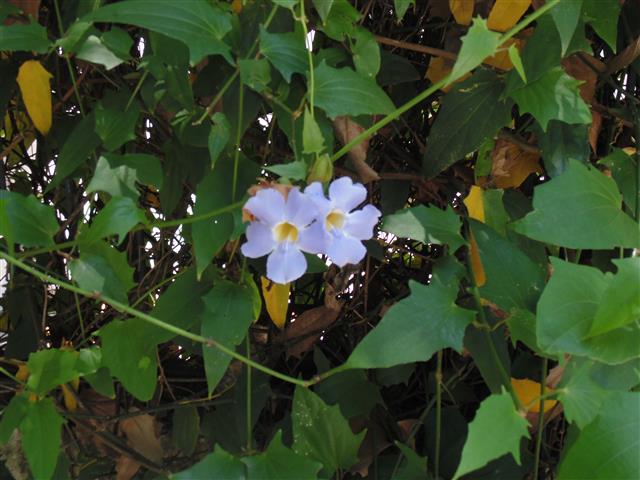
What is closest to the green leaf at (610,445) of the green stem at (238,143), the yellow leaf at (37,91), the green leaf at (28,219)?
the green stem at (238,143)

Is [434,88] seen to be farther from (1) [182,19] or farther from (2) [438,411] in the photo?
(2) [438,411]

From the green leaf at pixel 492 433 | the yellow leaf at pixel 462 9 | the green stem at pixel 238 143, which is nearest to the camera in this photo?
the green leaf at pixel 492 433

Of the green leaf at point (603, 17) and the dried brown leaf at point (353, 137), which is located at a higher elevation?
the green leaf at point (603, 17)

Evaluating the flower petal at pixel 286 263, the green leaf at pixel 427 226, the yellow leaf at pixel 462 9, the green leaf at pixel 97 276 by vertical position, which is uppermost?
the yellow leaf at pixel 462 9

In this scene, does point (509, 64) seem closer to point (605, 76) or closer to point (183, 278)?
point (605, 76)

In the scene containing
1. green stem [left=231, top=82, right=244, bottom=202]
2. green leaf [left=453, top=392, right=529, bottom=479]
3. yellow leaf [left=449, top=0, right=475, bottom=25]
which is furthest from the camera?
yellow leaf [left=449, top=0, right=475, bottom=25]

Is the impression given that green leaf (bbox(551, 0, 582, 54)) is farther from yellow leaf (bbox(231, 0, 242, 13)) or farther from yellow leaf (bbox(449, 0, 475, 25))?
yellow leaf (bbox(231, 0, 242, 13))

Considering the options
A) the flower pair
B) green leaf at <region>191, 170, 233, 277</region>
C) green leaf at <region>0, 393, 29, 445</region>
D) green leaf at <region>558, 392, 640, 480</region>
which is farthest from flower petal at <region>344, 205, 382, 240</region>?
green leaf at <region>0, 393, 29, 445</region>

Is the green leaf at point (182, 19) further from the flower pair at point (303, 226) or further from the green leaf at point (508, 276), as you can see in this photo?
the green leaf at point (508, 276)
